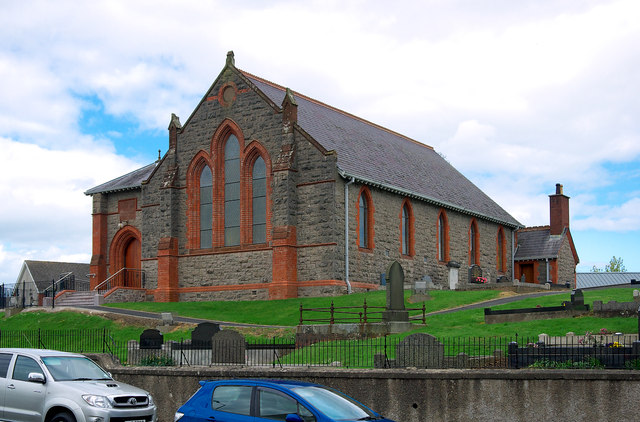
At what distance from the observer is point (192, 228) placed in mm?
44938

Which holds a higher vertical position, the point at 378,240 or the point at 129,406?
the point at 378,240

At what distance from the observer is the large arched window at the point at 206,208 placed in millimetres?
44656

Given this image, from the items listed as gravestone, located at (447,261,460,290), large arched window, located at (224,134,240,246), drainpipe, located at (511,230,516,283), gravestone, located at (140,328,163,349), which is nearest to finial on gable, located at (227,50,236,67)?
large arched window, located at (224,134,240,246)

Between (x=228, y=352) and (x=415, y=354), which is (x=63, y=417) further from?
(x=415, y=354)

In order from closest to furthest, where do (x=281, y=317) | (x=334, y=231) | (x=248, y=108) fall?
(x=281, y=317)
(x=334, y=231)
(x=248, y=108)

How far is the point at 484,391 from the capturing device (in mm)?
15758

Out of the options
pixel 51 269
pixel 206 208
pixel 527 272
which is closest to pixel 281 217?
pixel 206 208

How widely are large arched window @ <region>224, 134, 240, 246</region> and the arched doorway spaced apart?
8.70m

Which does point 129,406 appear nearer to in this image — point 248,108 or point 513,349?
point 513,349

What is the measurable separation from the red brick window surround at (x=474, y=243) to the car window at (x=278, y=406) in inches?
1618

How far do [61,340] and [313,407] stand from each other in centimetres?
2156

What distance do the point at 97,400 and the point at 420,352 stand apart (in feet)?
23.4

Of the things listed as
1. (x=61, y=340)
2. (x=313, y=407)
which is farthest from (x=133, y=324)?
(x=313, y=407)

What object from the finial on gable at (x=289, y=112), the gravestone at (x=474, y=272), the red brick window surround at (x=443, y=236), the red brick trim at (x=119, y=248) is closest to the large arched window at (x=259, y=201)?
the finial on gable at (x=289, y=112)
